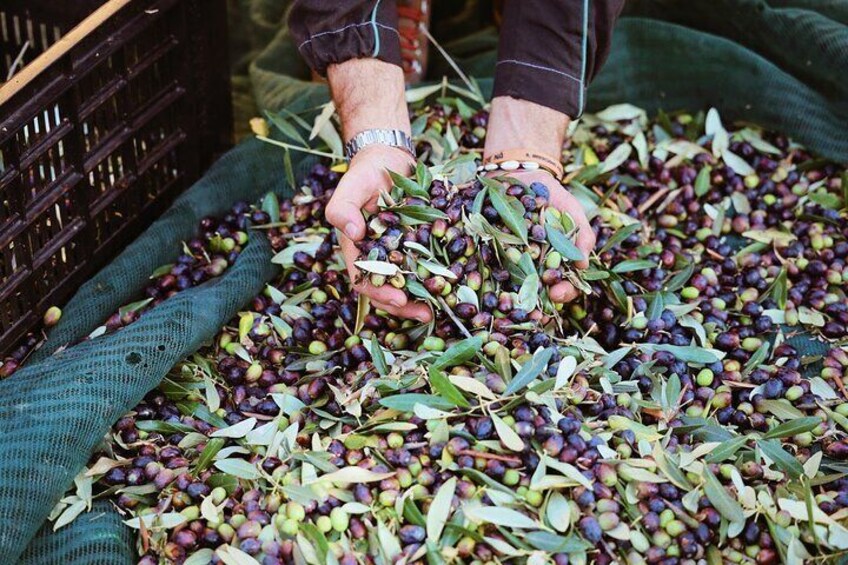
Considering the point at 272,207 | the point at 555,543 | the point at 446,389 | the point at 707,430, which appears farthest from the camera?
the point at 272,207

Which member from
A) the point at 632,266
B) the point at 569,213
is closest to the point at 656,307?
the point at 632,266

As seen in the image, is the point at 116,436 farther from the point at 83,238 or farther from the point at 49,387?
the point at 83,238

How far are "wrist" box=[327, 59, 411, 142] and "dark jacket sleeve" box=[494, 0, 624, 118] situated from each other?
0.20m

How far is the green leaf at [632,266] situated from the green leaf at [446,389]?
0.49m

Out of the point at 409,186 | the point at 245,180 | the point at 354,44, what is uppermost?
the point at 354,44

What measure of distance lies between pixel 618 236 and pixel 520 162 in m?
0.23

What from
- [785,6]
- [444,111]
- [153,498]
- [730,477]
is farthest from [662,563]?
[785,6]

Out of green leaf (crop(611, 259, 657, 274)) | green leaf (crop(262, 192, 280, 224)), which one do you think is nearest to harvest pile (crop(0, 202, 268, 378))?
green leaf (crop(262, 192, 280, 224))

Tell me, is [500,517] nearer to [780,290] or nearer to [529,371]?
[529,371]

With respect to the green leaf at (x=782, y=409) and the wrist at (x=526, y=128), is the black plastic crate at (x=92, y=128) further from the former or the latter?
the green leaf at (x=782, y=409)

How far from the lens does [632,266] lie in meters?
1.84

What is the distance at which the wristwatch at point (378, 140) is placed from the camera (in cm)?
179

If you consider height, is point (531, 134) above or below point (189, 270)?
above

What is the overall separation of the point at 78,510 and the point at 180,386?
27 cm
